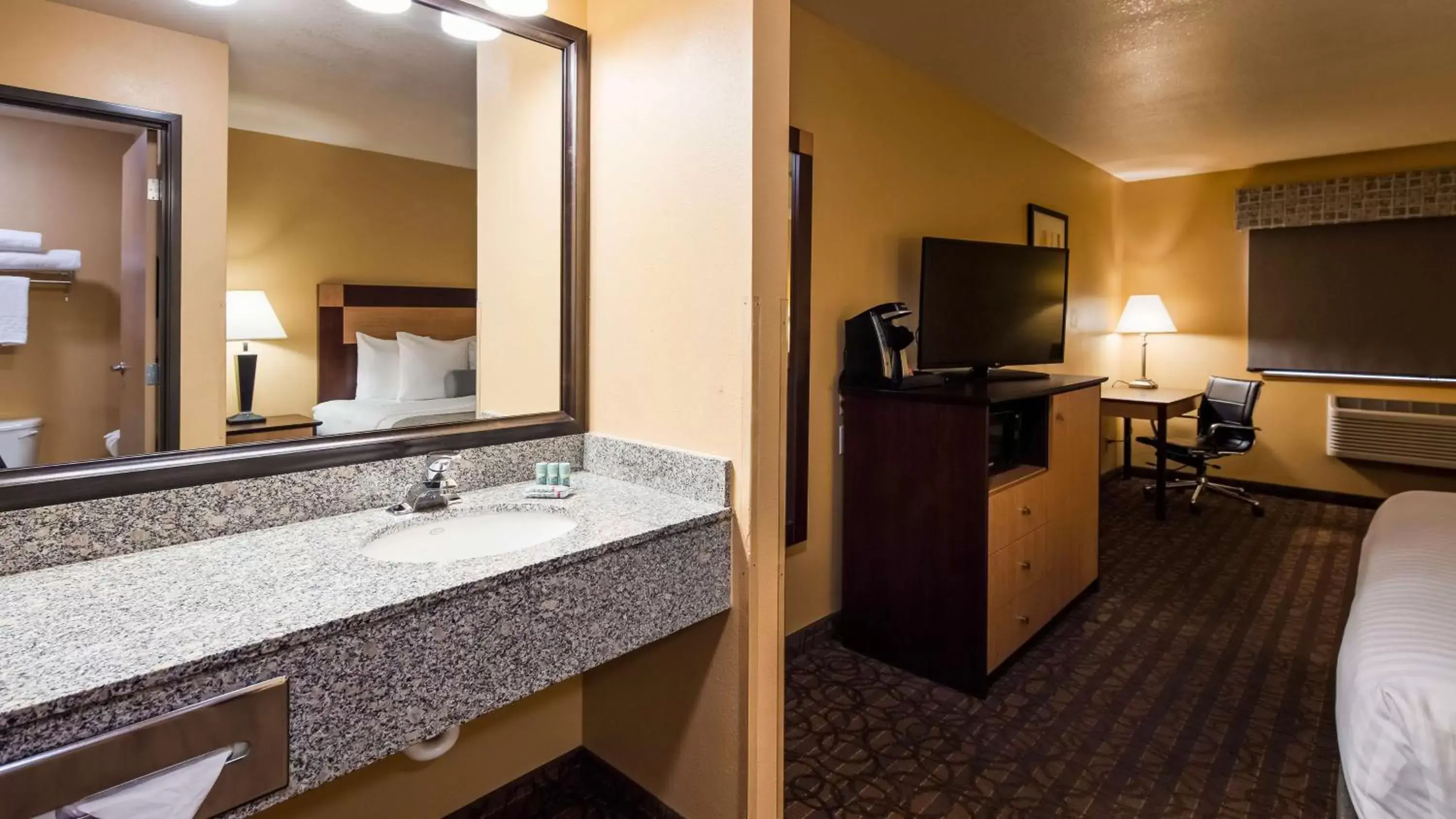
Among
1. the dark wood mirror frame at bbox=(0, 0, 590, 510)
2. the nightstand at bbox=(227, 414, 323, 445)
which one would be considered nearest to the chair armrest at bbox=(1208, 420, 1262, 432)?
the dark wood mirror frame at bbox=(0, 0, 590, 510)

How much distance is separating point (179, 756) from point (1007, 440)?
2610 millimetres

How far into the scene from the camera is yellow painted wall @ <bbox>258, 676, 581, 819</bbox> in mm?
1457

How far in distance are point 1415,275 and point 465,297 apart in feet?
18.4

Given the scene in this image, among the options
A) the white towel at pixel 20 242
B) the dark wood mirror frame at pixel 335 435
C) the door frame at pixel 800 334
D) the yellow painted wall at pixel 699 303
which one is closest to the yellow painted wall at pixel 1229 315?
the door frame at pixel 800 334

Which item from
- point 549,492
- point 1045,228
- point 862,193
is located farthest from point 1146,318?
point 549,492

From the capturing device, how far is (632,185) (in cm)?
167

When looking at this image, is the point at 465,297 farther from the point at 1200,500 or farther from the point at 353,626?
the point at 1200,500

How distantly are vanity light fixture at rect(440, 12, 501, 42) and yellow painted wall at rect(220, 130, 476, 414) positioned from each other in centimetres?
29

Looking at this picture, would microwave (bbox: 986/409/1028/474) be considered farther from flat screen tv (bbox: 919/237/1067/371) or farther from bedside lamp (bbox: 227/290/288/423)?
bedside lamp (bbox: 227/290/288/423)

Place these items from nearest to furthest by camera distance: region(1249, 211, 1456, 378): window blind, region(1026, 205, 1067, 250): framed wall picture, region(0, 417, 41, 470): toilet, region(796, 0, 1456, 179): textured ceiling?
region(0, 417, 41, 470): toilet
region(796, 0, 1456, 179): textured ceiling
region(1026, 205, 1067, 250): framed wall picture
region(1249, 211, 1456, 378): window blind

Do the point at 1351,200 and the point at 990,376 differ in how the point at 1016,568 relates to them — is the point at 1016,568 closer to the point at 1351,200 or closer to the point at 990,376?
the point at 990,376

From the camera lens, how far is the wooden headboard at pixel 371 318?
4.91ft

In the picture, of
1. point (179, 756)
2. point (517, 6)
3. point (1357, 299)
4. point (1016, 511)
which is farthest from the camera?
point (1357, 299)

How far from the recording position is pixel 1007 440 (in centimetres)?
279
